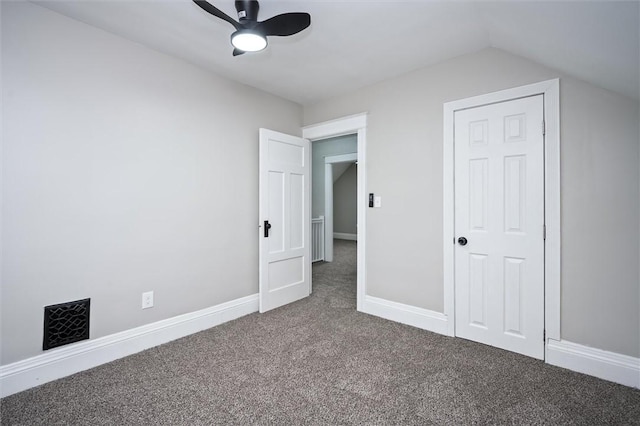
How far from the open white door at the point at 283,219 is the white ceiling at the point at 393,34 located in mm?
887

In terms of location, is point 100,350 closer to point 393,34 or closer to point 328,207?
point 393,34

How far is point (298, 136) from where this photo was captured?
3869 millimetres

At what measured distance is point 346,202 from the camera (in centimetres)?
1000

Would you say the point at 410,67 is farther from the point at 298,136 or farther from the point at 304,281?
the point at 304,281

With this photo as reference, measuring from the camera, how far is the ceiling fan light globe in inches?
71.9

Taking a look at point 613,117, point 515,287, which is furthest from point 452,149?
point 515,287

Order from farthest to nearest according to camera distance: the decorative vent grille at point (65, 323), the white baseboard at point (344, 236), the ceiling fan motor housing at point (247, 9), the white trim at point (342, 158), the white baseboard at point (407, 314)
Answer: the white baseboard at point (344, 236), the white trim at point (342, 158), the white baseboard at point (407, 314), the decorative vent grille at point (65, 323), the ceiling fan motor housing at point (247, 9)

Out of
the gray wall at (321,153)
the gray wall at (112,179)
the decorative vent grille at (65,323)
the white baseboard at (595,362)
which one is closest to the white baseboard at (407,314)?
the white baseboard at (595,362)

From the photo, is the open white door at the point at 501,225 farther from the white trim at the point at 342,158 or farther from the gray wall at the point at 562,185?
the white trim at the point at 342,158

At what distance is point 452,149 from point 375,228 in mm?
1087

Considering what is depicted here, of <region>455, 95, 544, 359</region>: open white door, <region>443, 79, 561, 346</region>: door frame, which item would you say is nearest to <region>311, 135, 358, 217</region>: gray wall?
<region>455, 95, 544, 359</region>: open white door

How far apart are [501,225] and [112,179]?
10.1 ft

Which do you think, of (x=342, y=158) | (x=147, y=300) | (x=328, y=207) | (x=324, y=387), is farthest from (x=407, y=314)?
(x=328, y=207)

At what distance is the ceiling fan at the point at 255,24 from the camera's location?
5.61ft
